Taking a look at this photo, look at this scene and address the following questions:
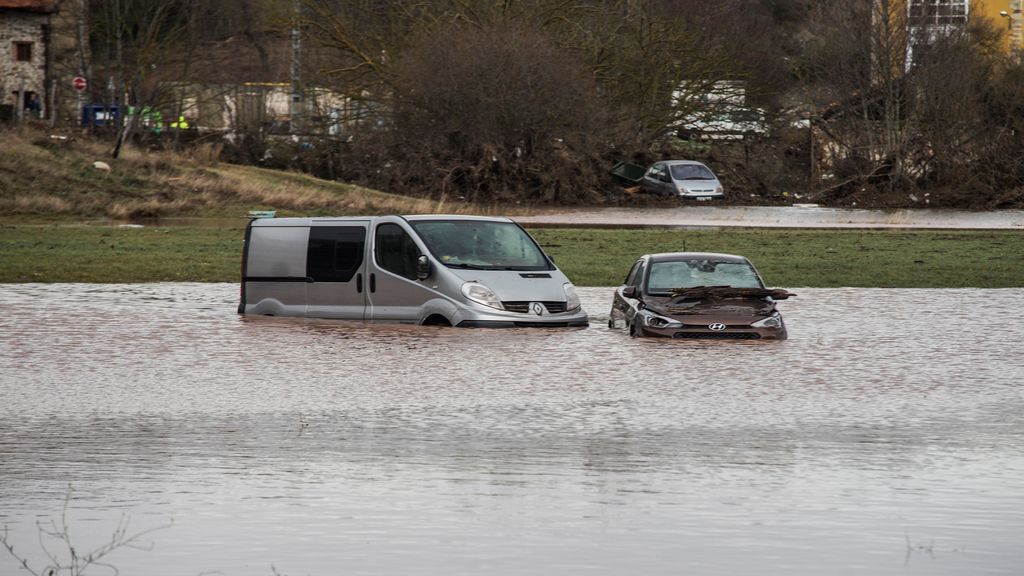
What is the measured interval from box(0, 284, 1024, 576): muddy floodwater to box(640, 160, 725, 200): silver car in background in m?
34.1

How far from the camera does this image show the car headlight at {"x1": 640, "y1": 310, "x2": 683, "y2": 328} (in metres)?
19.7

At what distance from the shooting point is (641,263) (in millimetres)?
21875

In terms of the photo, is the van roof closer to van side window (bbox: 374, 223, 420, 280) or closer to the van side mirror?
van side window (bbox: 374, 223, 420, 280)

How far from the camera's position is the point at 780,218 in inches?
1953

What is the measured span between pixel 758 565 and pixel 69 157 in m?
44.0

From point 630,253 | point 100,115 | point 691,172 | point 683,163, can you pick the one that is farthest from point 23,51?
point 630,253

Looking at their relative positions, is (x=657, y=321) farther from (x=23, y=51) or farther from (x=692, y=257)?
(x=23, y=51)

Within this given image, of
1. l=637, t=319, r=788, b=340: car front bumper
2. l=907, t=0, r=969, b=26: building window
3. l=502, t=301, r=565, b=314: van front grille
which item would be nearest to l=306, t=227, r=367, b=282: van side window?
l=502, t=301, r=565, b=314: van front grille

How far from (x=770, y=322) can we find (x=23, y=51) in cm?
6046

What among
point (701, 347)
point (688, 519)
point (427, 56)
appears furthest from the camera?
point (427, 56)

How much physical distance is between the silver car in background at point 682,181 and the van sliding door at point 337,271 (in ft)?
115

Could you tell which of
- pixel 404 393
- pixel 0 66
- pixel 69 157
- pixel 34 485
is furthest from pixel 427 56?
pixel 34 485

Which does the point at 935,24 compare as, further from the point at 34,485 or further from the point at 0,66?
the point at 34,485

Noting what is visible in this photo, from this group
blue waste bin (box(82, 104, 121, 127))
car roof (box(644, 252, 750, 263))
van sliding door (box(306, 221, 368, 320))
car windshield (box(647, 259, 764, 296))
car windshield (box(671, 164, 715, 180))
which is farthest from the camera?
blue waste bin (box(82, 104, 121, 127))
